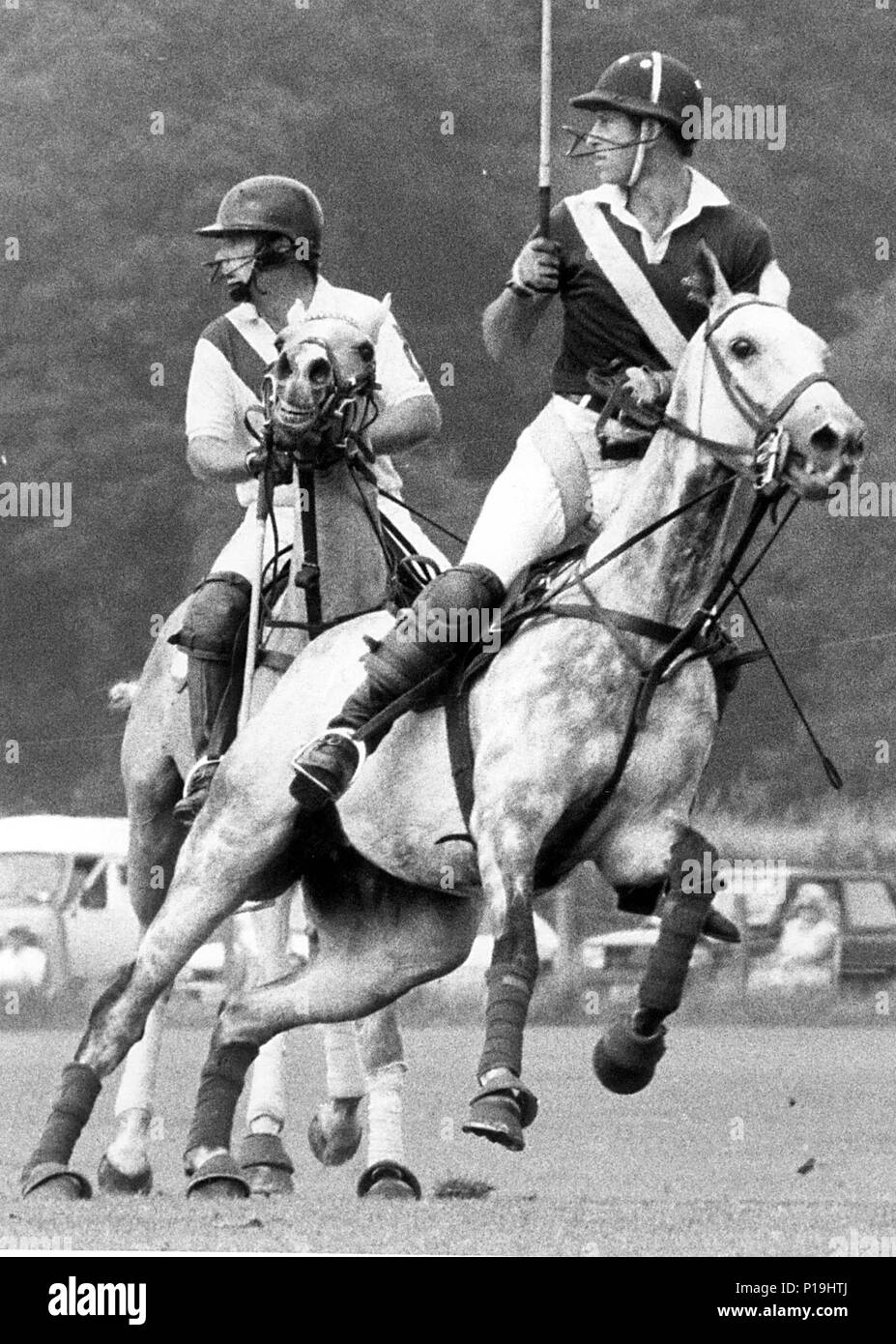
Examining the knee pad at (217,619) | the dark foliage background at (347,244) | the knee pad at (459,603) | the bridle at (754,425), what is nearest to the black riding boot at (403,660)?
the knee pad at (459,603)

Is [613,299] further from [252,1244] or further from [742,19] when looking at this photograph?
[742,19]

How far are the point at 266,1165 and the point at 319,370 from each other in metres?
2.81

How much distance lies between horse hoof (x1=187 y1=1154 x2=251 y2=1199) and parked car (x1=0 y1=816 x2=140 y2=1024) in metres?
15.8

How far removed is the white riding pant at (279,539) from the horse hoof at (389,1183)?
6.50 ft

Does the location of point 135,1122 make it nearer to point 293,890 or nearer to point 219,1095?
point 293,890

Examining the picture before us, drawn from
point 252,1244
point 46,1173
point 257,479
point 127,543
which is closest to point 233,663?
point 257,479

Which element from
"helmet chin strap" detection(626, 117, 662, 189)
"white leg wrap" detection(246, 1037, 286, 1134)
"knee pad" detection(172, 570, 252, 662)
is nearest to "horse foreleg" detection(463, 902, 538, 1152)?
"knee pad" detection(172, 570, 252, 662)

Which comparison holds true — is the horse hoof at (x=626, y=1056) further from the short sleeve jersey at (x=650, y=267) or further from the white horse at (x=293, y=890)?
the short sleeve jersey at (x=650, y=267)

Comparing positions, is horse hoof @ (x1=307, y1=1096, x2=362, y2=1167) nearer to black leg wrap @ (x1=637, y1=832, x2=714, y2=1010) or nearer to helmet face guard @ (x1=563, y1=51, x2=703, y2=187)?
black leg wrap @ (x1=637, y1=832, x2=714, y2=1010)

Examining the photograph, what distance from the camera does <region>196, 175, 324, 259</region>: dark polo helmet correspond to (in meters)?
12.3

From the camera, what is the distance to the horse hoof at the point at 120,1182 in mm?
12438

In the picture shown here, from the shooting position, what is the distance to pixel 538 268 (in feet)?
35.9

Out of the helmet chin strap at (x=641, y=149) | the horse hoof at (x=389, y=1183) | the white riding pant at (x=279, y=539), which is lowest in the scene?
the horse hoof at (x=389, y=1183)

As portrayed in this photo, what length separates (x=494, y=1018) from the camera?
10.0 metres
